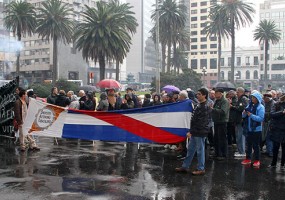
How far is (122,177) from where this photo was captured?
7.27 metres

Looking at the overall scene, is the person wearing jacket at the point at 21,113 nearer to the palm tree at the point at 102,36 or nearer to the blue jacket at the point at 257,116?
the blue jacket at the point at 257,116

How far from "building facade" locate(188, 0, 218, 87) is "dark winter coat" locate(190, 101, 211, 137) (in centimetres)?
14063

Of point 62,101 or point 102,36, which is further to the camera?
point 102,36

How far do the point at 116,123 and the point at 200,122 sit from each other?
2.76 meters

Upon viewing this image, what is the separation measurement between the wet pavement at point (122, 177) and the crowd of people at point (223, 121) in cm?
37

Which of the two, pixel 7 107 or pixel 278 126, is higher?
pixel 7 107

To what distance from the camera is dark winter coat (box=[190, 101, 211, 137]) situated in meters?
7.47

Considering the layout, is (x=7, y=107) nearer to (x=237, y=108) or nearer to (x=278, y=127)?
(x=237, y=108)

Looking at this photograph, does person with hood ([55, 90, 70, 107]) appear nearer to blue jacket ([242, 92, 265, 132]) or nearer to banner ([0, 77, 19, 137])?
banner ([0, 77, 19, 137])

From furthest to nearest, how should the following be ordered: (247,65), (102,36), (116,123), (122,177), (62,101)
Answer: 1. (247,65)
2. (102,36)
3. (62,101)
4. (116,123)
5. (122,177)

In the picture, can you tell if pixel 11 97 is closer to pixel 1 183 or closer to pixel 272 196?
pixel 1 183

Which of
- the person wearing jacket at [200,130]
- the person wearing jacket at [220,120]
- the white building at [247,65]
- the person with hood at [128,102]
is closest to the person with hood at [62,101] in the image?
the person with hood at [128,102]

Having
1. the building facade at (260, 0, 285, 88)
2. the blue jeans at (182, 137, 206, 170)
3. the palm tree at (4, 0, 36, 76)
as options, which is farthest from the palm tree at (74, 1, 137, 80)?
the building facade at (260, 0, 285, 88)

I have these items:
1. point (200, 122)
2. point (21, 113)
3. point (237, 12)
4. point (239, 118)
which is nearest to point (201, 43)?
point (237, 12)
